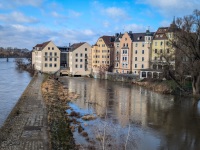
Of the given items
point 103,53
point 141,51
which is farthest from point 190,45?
point 103,53

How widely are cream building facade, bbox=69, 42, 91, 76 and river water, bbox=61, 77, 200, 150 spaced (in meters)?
40.2

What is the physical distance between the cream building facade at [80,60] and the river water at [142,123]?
40212 mm

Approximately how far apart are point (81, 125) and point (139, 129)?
454cm

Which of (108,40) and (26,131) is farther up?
(108,40)

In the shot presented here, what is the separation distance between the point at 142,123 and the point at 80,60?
179 ft

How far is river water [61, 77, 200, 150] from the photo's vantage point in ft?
54.0

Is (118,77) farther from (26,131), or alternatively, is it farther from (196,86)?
(26,131)

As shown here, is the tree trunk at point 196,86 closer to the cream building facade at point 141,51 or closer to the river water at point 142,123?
the river water at point 142,123

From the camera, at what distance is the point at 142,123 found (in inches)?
850

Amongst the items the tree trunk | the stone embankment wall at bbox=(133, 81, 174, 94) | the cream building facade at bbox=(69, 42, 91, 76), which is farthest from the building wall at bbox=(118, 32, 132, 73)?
the tree trunk

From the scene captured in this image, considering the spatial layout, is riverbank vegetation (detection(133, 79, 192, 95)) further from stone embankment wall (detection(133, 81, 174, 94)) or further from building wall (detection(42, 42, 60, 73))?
building wall (detection(42, 42, 60, 73))

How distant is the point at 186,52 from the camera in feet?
121

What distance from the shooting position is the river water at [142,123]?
16453mm

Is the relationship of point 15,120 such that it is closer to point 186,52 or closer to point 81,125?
point 81,125
